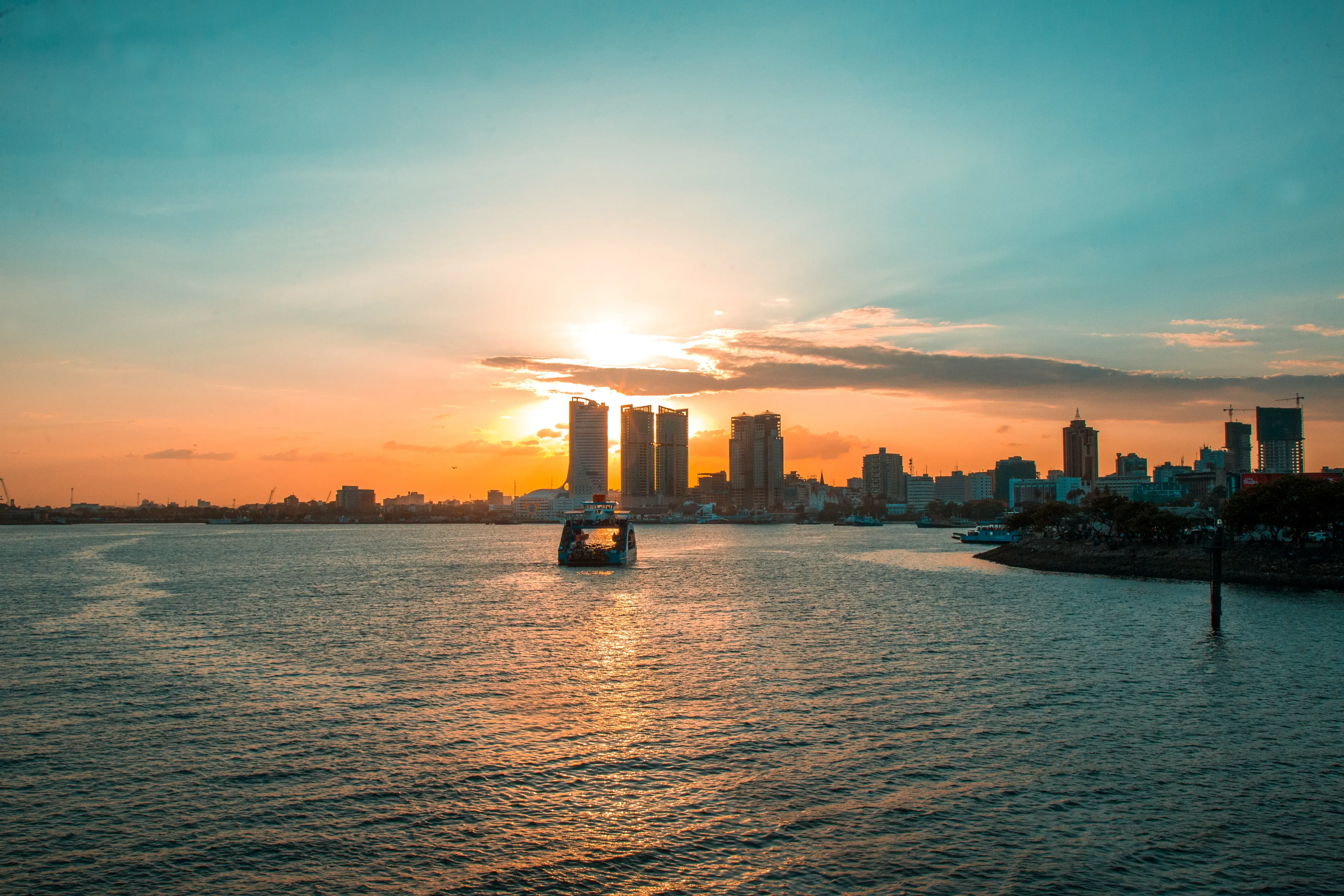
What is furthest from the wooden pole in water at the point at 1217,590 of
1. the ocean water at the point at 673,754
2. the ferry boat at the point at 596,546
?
the ferry boat at the point at 596,546

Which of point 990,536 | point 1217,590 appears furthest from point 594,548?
point 990,536

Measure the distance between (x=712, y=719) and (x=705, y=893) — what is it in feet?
40.1

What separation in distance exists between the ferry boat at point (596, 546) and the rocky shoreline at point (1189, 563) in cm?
4714

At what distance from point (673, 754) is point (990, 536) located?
157109 millimetres

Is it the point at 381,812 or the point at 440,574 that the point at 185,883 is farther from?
the point at 440,574

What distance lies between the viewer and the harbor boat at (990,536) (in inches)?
6452

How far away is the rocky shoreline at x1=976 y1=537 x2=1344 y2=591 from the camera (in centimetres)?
6838

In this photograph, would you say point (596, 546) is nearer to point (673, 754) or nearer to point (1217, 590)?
point (1217, 590)

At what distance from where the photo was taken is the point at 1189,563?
8019 centimetres

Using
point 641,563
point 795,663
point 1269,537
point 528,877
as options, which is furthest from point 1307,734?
point 1269,537

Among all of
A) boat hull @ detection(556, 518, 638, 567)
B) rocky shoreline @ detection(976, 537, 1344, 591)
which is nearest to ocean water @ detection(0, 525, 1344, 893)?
rocky shoreline @ detection(976, 537, 1344, 591)

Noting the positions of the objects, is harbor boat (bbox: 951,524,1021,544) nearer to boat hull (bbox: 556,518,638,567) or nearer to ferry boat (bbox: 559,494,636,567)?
ferry boat (bbox: 559,494,636,567)

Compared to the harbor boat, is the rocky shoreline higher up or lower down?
higher up

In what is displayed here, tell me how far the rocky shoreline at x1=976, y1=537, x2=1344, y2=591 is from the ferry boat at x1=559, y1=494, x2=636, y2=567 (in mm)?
47139
